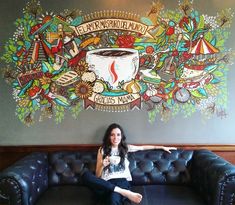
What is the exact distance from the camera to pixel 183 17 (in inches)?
120

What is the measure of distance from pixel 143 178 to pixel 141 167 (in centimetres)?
11

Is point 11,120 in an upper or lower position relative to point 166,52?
lower

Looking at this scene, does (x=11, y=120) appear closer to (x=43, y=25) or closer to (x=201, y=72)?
(x=43, y=25)

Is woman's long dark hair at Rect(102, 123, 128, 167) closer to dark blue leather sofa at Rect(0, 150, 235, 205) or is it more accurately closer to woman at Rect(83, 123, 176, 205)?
woman at Rect(83, 123, 176, 205)

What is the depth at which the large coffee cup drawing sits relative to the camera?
3.08 metres

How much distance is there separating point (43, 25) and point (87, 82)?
813mm

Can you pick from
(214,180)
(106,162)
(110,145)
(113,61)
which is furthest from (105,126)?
(214,180)

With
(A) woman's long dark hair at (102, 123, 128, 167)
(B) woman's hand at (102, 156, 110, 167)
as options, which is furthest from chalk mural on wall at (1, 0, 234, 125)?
(B) woman's hand at (102, 156, 110, 167)

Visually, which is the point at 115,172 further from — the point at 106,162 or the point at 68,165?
the point at 68,165

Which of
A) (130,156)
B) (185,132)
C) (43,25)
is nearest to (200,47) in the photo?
(185,132)

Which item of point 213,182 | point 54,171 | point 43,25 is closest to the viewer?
point 213,182

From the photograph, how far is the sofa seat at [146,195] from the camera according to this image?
240 centimetres

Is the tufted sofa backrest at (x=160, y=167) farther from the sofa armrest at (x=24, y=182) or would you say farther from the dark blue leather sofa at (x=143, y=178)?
the sofa armrest at (x=24, y=182)

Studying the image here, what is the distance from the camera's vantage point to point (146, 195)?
2541 mm
